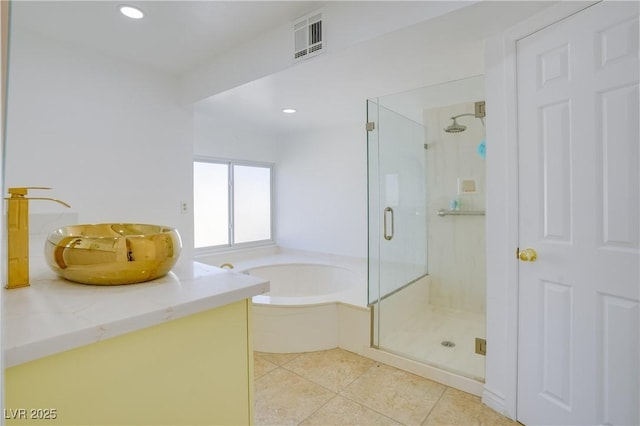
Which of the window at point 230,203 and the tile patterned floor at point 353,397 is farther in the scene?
the window at point 230,203

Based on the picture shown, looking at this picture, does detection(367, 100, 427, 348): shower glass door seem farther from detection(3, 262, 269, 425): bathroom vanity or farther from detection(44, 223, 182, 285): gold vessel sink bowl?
detection(44, 223, 182, 285): gold vessel sink bowl

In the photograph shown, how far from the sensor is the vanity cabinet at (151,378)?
567 millimetres

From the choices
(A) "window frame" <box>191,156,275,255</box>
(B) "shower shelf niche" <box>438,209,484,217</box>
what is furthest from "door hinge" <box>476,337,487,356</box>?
(A) "window frame" <box>191,156,275,255</box>

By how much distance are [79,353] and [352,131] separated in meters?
3.41

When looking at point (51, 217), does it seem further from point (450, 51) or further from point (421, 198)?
point (421, 198)

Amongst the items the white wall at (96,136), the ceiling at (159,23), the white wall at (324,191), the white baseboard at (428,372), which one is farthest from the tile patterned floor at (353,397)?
the ceiling at (159,23)

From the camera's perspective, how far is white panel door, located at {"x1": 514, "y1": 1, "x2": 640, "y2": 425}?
1.28 m

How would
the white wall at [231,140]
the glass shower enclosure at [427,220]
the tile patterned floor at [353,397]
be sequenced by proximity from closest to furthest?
the tile patterned floor at [353,397] < the glass shower enclosure at [427,220] < the white wall at [231,140]

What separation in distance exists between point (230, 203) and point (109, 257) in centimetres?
317

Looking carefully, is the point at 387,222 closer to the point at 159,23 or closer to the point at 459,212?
the point at 459,212

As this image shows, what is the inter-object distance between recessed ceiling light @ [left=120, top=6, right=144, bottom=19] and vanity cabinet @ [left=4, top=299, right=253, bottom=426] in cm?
192

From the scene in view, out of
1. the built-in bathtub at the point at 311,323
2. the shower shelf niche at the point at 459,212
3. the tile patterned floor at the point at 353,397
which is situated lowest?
the tile patterned floor at the point at 353,397

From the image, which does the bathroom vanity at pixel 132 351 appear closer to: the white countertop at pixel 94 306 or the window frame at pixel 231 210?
the white countertop at pixel 94 306

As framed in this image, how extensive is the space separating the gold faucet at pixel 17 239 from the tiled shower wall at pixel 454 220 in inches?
119
